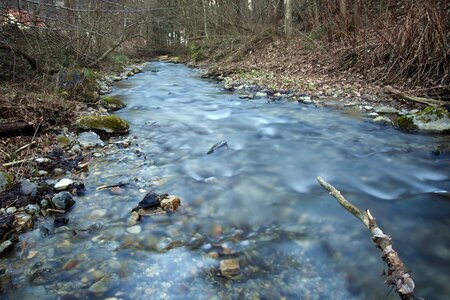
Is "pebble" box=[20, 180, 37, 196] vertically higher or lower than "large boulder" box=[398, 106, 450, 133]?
lower

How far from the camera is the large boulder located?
5783 mm

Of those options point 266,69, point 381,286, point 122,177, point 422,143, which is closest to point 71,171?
point 122,177

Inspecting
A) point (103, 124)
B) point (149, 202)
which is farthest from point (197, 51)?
point (149, 202)

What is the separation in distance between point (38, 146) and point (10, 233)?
234cm

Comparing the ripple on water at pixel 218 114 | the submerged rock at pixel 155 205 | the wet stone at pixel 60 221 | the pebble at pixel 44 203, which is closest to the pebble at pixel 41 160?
the pebble at pixel 44 203

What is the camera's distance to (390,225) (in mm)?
3322

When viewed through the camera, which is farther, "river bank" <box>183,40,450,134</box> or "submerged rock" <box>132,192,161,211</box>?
"river bank" <box>183,40,450,134</box>

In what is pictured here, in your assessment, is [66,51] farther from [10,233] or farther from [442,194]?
[442,194]

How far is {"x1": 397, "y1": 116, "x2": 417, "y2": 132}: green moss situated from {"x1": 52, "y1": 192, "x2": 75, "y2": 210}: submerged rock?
17.8 ft

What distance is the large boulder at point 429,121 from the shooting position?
578 centimetres

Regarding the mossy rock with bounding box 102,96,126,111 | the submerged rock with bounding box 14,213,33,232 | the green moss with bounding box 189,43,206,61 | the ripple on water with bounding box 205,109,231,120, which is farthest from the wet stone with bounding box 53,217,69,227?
the green moss with bounding box 189,43,206,61

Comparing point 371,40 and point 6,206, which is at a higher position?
point 371,40

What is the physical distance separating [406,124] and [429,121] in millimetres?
348

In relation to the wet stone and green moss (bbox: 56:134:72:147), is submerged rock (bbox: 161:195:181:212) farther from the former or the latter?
green moss (bbox: 56:134:72:147)
